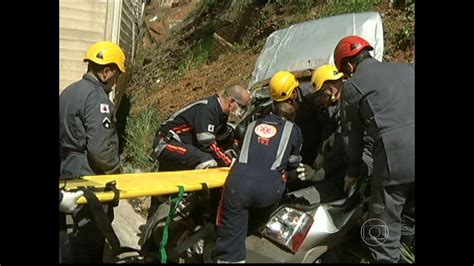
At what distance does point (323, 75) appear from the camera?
541 cm

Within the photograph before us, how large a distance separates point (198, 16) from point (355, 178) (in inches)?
544

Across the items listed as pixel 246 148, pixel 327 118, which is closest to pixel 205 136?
pixel 246 148

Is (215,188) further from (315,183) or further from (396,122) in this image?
(396,122)

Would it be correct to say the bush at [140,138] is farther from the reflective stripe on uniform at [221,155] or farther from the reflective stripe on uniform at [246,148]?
the reflective stripe on uniform at [246,148]

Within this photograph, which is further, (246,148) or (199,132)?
(199,132)

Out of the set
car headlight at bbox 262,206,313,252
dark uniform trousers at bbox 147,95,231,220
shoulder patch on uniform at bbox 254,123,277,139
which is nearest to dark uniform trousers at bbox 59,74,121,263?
dark uniform trousers at bbox 147,95,231,220

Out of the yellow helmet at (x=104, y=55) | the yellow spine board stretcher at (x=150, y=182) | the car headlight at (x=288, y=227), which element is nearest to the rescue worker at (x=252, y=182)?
the car headlight at (x=288, y=227)

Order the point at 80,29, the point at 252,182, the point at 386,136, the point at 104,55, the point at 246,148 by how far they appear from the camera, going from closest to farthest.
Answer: the point at 386,136, the point at 252,182, the point at 246,148, the point at 104,55, the point at 80,29

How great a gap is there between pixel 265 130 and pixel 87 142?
58.0 inches

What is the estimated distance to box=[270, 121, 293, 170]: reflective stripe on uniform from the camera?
449 centimetres

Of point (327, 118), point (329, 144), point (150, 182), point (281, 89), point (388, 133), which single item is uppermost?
point (388, 133)

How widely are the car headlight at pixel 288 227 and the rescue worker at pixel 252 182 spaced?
12 centimetres

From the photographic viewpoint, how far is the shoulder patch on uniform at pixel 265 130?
455 centimetres

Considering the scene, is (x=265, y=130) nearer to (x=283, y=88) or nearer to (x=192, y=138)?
(x=283, y=88)
